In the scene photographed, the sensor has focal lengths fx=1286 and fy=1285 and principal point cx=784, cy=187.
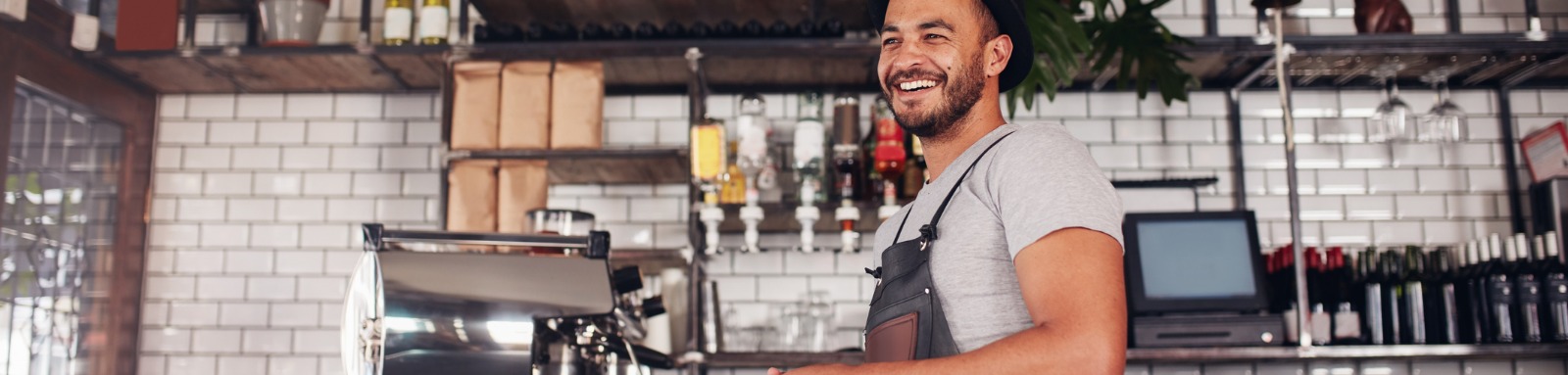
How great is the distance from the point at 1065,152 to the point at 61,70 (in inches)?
148

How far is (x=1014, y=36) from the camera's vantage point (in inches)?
58.7

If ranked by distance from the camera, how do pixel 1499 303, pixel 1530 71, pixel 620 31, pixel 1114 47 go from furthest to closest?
pixel 1530 71
pixel 620 31
pixel 1499 303
pixel 1114 47

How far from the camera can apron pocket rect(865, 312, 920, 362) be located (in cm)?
135

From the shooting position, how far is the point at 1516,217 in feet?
14.2

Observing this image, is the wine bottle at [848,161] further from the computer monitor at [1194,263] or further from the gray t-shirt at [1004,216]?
the gray t-shirt at [1004,216]

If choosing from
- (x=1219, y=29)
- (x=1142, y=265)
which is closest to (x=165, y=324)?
(x=1142, y=265)

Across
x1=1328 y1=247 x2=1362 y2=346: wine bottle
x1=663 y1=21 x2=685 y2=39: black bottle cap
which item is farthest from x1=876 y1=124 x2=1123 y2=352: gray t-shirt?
x1=1328 y1=247 x2=1362 y2=346: wine bottle

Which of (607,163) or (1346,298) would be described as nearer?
(607,163)

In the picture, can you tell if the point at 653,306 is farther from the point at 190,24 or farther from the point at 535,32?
the point at 190,24

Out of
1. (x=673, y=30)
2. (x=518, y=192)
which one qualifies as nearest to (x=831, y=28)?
(x=673, y=30)

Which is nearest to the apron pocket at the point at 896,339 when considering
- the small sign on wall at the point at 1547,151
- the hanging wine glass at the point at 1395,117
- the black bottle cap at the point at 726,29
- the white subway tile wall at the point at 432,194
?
the black bottle cap at the point at 726,29

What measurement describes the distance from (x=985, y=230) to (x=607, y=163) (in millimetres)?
2741

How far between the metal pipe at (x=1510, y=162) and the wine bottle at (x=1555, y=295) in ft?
1.68

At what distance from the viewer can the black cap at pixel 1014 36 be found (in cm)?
146
